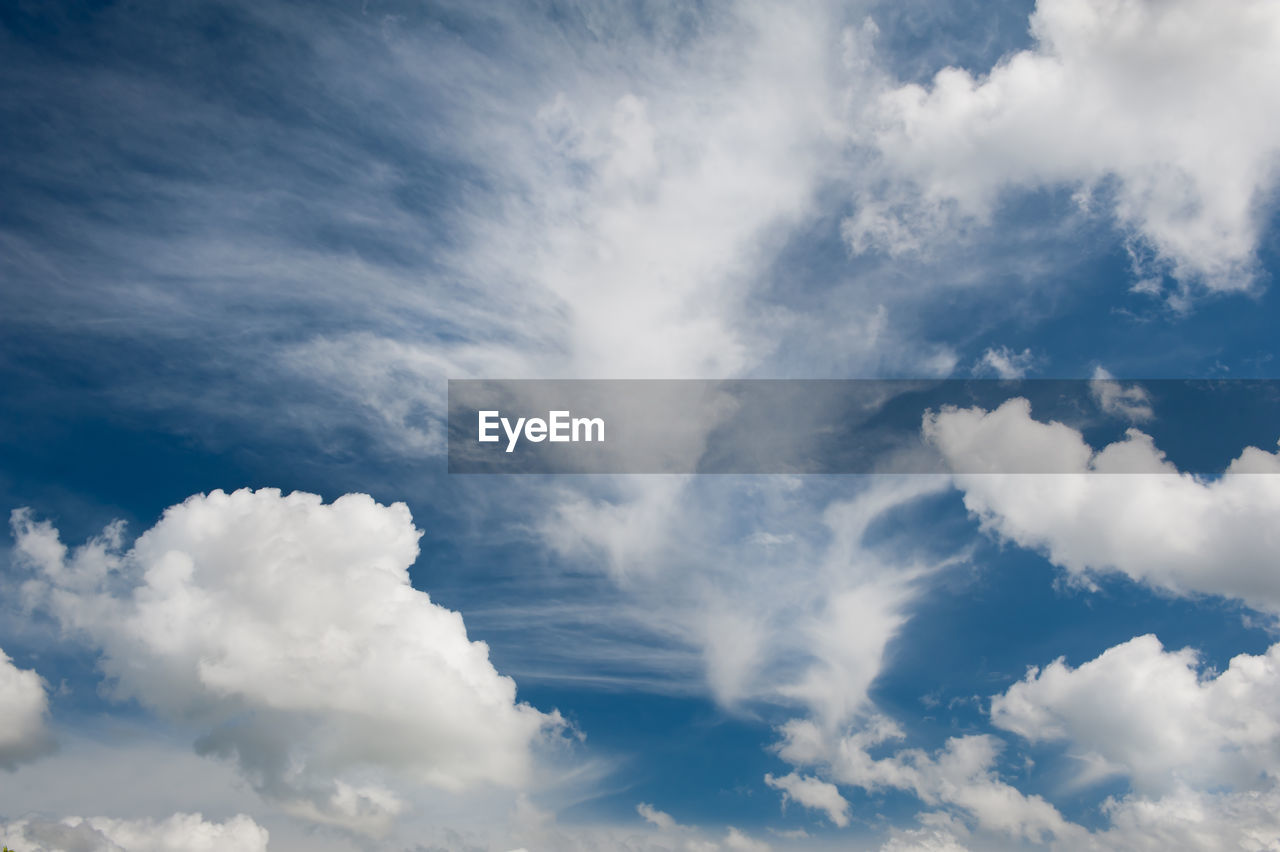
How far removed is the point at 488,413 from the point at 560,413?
15.0m

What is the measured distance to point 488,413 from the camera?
152 m

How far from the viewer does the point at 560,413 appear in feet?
485
